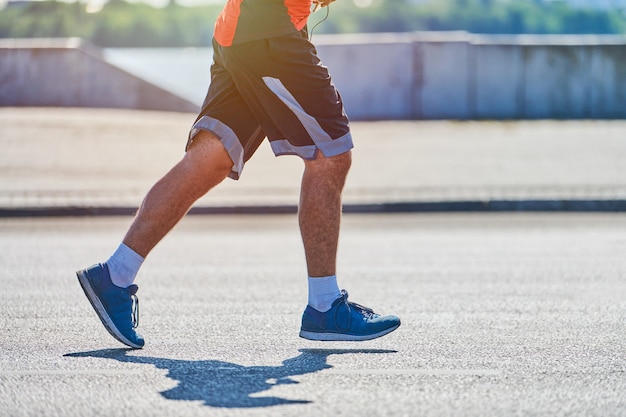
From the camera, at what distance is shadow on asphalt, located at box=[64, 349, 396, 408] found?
14.0 feet

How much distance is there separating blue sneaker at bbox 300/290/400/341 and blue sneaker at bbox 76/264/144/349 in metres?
0.68

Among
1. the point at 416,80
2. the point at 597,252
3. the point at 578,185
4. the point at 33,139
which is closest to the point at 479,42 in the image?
the point at 416,80

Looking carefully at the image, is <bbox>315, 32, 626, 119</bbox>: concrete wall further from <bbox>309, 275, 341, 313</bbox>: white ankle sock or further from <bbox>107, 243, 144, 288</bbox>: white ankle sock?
<bbox>107, 243, 144, 288</bbox>: white ankle sock

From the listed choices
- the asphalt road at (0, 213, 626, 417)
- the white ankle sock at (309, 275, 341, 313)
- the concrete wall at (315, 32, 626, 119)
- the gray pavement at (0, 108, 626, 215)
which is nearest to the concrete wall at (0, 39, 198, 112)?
the gray pavement at (0, 108, 626, 215)

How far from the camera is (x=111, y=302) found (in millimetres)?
5121

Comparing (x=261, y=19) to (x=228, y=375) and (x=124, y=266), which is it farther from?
(x=228, y=375)

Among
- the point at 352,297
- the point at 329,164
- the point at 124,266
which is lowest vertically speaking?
the point at 352,297

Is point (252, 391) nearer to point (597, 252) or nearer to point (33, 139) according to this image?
point (597, 252)

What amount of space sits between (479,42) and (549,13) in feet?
281

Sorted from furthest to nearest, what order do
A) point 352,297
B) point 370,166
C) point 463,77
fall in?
point 463,77
point 370,166
point 352,297

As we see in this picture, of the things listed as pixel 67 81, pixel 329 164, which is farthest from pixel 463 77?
pixel 329 164

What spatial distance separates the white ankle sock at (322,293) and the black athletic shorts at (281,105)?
1.64 ft

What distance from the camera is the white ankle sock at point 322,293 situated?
525cm

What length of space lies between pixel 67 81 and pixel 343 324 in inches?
857
